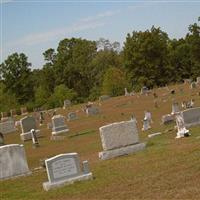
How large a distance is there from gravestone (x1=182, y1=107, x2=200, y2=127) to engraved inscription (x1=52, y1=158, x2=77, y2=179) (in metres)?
8.66

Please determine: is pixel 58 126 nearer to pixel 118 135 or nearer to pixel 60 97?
pixel 118 135

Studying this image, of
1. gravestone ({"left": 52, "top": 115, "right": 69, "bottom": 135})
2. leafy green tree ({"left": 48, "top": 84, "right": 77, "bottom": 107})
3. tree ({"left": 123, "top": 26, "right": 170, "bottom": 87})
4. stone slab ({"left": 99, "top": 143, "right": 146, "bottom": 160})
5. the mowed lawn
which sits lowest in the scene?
the mowed lawn

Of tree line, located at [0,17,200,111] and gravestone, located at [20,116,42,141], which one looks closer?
gravestone, located at [20,116,42,141]

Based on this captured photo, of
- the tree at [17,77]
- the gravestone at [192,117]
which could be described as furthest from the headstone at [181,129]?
the tree at [17,77]

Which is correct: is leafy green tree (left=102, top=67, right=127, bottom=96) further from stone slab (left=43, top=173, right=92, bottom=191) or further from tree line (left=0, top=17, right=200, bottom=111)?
stone slab (left=43, top=173, right=92, bottom=191)

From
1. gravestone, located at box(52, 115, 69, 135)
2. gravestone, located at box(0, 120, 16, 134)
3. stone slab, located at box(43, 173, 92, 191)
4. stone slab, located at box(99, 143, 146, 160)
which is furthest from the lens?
gravestone, located at box(0, 120, 16, 134)

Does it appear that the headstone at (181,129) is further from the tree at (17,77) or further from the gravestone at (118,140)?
the tree at (17,77)

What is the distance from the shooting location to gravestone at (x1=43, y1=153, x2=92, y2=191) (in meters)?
11.9

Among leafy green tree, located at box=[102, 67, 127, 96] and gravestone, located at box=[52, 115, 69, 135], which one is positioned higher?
leafy green tree, located at box=[102, 67, 127, 96]

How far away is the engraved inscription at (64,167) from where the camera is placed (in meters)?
11.9

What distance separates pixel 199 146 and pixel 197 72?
63108 millimetres

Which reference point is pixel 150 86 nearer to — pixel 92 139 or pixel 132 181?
pixel 92 139

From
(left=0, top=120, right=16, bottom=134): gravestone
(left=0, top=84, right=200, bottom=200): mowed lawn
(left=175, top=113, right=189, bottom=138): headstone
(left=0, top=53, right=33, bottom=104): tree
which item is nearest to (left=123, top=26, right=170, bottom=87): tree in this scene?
(left=0, top=53, right=33, bottom=104): tree

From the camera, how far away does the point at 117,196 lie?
32.2 feet
